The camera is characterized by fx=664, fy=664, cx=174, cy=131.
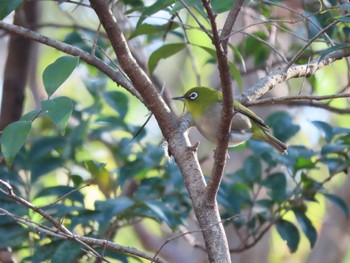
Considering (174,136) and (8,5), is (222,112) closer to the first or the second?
(174,136)

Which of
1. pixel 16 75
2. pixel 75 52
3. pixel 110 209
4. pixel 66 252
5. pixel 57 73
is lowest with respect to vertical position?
pixel 66 252

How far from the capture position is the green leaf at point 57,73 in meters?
1.96

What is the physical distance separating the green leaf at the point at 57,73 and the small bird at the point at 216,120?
0.84 m

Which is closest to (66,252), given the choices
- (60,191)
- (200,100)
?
(60,191)

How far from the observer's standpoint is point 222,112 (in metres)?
1.74

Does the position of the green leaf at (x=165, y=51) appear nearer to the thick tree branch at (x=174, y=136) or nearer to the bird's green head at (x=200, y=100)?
the bird's green head at (x=200, y=100)

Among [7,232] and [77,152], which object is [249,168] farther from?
[7,232]

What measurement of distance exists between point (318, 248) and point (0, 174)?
314cm

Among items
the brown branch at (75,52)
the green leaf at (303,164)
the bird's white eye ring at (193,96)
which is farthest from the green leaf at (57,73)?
the green leaf at (303,164)

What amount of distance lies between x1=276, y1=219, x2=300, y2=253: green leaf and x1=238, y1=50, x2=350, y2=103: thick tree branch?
2.96 ft

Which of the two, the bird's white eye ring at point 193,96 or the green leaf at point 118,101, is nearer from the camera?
the bird's white eye ring at point 193,96

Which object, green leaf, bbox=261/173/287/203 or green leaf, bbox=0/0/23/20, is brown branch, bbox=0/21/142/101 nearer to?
green leaf, bbox=0/0/23/20

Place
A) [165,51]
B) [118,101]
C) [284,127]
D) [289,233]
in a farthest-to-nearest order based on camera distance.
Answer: [118,101], [284,127], [289,233], [165,51]

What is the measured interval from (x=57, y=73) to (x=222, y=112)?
0.55m
